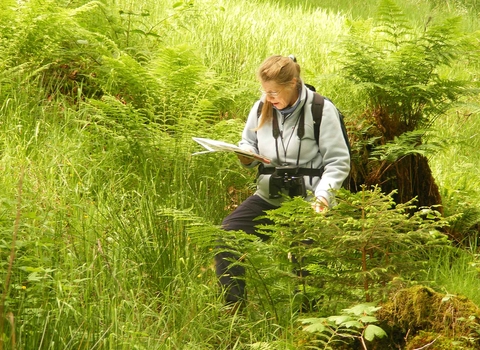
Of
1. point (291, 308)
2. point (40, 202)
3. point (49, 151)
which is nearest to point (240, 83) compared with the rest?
point (49, 151)

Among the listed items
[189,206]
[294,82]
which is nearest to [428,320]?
[294,82]

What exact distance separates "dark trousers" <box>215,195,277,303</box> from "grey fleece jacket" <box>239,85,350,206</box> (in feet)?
0.32

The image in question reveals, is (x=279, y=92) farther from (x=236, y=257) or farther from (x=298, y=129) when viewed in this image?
(x=236, y=257)

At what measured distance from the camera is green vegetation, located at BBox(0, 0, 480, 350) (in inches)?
141

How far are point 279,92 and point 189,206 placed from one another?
1.27 meters

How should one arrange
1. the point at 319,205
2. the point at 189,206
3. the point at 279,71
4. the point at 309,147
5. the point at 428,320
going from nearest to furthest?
the point at 428,320
the point at 319,205
the point at 279,71
the point at 309,147
the point at 189,206

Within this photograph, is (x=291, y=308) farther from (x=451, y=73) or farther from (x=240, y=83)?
(x=451, y=73)

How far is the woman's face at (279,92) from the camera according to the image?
463cm

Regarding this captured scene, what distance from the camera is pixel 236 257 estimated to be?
4.48m

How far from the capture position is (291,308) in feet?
13.2

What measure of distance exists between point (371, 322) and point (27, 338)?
1.68 m

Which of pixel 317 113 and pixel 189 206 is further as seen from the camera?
pixel 189 206

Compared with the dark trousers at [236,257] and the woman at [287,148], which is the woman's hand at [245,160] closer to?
the woman at [287,148]

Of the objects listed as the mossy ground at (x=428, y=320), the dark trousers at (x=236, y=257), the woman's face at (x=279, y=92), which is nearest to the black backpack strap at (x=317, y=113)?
the woman's face at (x=279, y=92)
